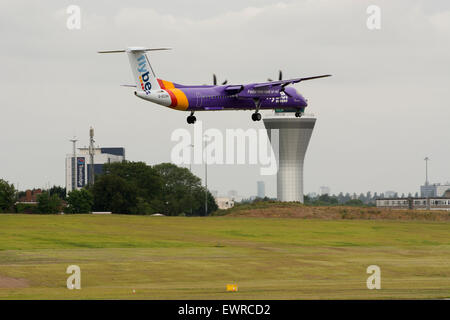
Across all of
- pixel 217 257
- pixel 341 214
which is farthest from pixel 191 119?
pixel 341 214

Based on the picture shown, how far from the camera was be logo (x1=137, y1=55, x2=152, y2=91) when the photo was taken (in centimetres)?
5909

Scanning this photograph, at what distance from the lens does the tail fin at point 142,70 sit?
59.1 metres

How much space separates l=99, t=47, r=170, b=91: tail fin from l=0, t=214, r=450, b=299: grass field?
50.0ft

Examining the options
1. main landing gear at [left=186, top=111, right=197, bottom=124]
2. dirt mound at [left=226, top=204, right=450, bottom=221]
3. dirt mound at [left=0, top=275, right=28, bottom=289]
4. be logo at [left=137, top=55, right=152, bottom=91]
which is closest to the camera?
main landing gear at [left=186, top=111, right=197, bottom=124]

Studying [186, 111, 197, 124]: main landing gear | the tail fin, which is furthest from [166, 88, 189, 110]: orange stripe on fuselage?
the tail fin

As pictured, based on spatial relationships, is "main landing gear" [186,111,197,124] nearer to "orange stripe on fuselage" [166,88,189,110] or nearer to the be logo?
"orange stripe on fuselage" [166,88,189,110]

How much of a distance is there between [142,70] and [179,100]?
3.68 meters

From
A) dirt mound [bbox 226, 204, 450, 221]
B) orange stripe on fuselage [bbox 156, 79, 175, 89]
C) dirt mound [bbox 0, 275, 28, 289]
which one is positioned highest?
orange stripe on fuselage [bbox 156, 79, 175, 89]

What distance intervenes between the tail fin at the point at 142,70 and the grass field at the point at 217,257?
15.2 metres

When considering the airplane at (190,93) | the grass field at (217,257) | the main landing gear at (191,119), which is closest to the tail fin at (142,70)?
the airplane at (190,93)

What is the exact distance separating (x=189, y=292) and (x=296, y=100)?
17.6 metres

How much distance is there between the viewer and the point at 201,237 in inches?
4705

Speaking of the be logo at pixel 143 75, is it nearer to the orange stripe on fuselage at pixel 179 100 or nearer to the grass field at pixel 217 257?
the orange stripe on fuselage at pixel 179 100
